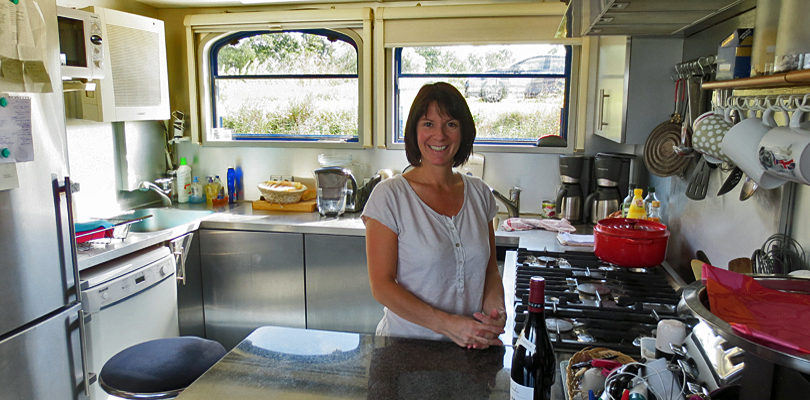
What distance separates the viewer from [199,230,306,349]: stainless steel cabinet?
3121 millimetres

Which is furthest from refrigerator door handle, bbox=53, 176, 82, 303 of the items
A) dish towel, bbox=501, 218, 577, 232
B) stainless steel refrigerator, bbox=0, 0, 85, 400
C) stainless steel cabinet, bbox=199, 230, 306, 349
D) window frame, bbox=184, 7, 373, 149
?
dish towel, bbox=501, 218, 577, 232

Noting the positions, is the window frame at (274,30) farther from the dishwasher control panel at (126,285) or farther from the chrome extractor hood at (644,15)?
the chrome extractor hood at (644,15)

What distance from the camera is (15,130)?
1.81 meters

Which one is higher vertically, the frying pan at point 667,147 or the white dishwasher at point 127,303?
the frying pan at point 667,147

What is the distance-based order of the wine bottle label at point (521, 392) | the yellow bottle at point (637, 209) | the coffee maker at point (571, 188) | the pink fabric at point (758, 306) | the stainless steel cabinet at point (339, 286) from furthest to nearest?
the coffee maker at point (571, 188) → the stainless steel cabinet at point (339, 286) → the yellow bottle at point (637, 209) → the wine bottle label at point (521, 392) → the pink fabric at point (758, 306)

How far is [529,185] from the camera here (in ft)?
11.3

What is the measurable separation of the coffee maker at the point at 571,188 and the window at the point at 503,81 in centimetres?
32

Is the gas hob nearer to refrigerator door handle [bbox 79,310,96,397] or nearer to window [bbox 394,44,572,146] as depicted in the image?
window [bbox 394,44,572,146]

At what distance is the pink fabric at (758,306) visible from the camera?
812mm

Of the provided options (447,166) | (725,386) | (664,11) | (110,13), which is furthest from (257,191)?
(725,386)

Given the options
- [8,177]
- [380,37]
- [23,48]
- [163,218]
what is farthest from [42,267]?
[380,37]

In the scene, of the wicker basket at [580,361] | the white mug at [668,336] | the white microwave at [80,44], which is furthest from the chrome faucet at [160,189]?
the white mug at [668,336]

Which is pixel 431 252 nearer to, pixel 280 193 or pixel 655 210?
pixel 655 210

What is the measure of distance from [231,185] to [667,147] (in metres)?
2.67
